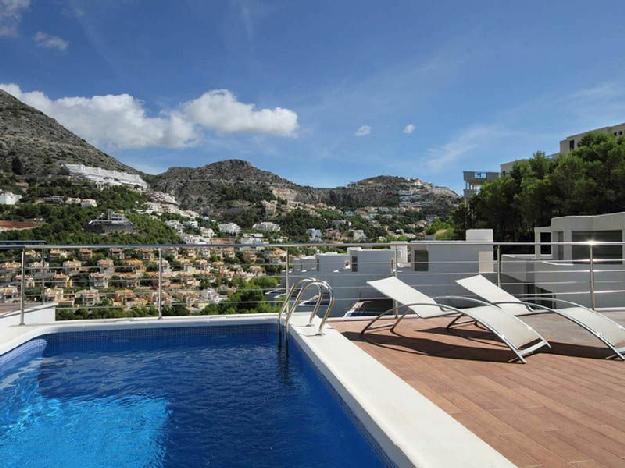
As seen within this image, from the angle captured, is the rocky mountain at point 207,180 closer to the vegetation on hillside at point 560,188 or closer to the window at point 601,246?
the vegetation on hillside at point 560,188

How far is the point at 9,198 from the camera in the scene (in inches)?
1844

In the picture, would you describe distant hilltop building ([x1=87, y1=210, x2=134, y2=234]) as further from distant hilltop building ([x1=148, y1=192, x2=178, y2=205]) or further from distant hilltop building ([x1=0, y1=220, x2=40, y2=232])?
distant hilltop building ([x1=148, y1=192, x2=178, y2=205])

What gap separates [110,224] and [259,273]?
3700 cm

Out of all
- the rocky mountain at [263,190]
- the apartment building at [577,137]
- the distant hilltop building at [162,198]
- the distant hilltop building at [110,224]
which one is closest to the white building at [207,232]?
the distant hilltop building at [110,224]

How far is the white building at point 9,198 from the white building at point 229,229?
1976cm

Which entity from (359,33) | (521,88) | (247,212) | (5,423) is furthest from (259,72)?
(247,212)

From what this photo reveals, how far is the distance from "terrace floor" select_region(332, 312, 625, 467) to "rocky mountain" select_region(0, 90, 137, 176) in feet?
193

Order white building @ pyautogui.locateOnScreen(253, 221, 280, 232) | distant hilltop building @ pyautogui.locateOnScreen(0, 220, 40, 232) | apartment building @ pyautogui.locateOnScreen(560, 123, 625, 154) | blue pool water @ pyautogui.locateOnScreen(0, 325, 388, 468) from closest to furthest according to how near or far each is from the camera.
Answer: blue pool water @ pyautogui.locateOnScreen(0, 325, 388, 468), distant hilltop building @ pyautogui.locateOnScreen(0, 220, 40, 232), apartment building @ pyautogui.locateOnScreen(560, 123, 625, 154), white building @ pyautogui.locateOnScreen(253, 221, 280, 232)

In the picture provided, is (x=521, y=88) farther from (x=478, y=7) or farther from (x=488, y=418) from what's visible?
(x=488, y=418)

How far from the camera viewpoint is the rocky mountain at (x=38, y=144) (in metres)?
55.7

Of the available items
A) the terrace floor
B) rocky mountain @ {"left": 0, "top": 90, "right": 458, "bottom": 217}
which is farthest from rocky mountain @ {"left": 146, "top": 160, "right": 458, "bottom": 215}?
the terrace floor

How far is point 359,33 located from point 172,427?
66.7 ft

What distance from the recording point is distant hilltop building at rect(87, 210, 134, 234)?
39.7m

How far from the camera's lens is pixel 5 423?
11.8 feet
